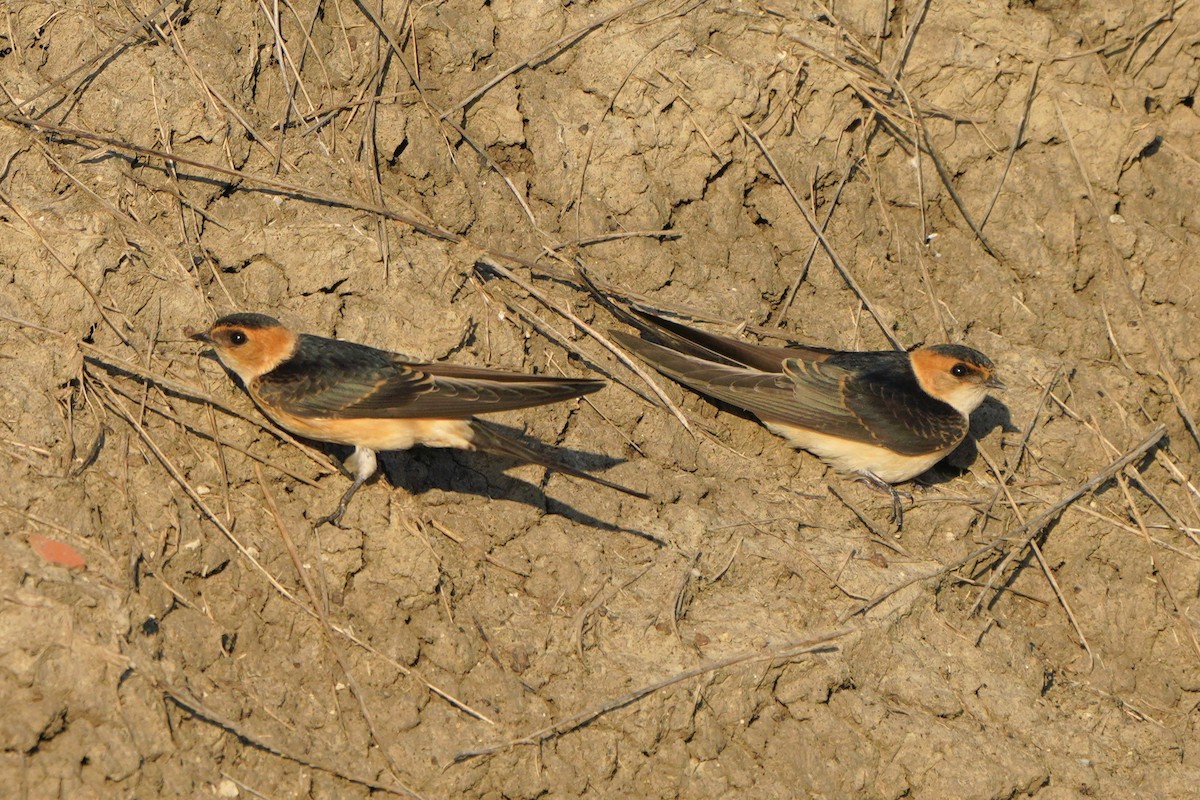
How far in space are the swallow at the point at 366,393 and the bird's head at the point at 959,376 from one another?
212 cm

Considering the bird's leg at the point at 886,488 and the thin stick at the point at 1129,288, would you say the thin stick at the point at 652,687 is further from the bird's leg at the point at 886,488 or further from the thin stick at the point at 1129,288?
the thin stick at the point at 1129,288

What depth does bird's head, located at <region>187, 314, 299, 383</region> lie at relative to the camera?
5566mm

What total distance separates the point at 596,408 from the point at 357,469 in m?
1.34

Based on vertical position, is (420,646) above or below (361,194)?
below

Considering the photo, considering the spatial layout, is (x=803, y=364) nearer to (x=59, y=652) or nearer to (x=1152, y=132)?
(x=1152, y=132)

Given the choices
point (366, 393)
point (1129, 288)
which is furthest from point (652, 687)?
point (1129, 288)

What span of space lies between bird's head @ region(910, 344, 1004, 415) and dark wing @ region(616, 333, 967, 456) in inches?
4.2

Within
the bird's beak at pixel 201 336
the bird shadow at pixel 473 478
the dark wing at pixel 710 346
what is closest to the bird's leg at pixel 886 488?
the dark wing at pixel 710 346

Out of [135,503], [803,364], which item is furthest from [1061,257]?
[135,503]

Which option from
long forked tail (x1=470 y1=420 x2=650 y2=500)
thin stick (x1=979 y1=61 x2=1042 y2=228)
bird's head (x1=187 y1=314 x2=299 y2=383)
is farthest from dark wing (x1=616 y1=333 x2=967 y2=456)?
bird's head (x1=187 y1=314 x2=299 y2=383)

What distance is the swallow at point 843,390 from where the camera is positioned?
6.70 metres

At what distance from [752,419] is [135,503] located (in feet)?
10.8

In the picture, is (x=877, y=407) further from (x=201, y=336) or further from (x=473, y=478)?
(x=201, y=336)

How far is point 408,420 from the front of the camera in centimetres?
571
